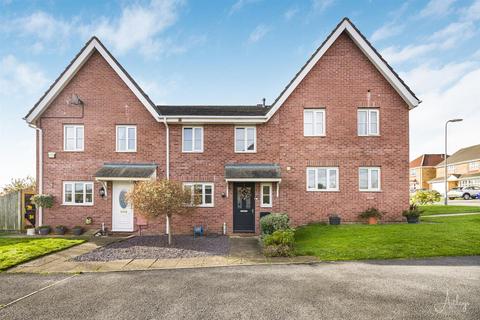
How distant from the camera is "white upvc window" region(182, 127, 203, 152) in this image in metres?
13.8

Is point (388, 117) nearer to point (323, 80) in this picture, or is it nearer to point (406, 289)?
point (323, 80)

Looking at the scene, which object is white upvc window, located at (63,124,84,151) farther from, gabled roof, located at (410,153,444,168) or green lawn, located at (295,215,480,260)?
gabled roof, located at (410,153,444,168)

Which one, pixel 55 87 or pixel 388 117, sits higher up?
pixel 55 87

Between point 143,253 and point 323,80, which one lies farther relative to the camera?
point 323,80

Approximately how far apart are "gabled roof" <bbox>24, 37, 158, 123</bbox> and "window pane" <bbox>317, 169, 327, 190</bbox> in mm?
9307

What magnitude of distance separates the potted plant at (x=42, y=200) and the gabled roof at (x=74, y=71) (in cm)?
406

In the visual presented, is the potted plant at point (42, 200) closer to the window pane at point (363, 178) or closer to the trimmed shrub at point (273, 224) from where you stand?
the trimmed shrub at point (273, 224)

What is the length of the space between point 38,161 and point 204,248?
10.7 metres

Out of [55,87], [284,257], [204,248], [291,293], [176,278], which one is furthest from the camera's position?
[55,87]

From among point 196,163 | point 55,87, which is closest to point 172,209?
point 196,163

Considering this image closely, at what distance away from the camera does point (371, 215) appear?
42.9ft

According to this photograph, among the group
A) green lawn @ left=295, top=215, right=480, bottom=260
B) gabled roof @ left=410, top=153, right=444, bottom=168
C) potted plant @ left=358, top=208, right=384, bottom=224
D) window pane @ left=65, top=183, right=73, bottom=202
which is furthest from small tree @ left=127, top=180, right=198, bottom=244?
gabled roof @ left=410, top=153, right=444, bottom=168

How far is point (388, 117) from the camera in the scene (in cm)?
1362

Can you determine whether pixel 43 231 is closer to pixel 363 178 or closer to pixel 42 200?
pixel 42 200
